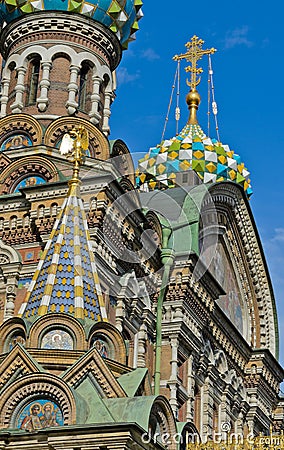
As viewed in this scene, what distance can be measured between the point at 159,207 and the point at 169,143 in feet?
16.8

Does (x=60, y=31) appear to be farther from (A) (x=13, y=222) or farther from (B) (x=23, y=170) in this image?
(A) (x=13, y=222)

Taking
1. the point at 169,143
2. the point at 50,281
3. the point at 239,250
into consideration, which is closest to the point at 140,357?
the point at 50,281

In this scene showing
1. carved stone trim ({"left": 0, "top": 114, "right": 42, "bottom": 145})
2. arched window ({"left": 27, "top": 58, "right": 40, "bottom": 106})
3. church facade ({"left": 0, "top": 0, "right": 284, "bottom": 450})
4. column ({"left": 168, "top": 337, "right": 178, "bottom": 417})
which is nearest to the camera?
church facade ({"left": 0, "top": 0, "right": 284, "bottom": 450})

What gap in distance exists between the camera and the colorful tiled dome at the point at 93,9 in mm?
14258

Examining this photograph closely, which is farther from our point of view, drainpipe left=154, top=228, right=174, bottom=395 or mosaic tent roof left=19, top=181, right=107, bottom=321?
drainpipe left=154, top=228, right=174, bottom=395

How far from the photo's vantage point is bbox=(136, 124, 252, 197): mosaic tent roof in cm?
1856

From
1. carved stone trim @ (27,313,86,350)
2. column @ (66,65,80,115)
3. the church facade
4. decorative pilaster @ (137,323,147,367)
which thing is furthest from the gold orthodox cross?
carved stone trim @ (27,313,86,350)

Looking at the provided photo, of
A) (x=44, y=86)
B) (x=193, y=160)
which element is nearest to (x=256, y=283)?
(x=193, y=160)

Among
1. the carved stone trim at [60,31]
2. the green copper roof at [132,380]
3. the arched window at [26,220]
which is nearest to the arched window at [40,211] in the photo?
the arched window at [26,220]

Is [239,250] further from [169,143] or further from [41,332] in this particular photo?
[41,332]

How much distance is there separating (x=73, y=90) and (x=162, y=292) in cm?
295

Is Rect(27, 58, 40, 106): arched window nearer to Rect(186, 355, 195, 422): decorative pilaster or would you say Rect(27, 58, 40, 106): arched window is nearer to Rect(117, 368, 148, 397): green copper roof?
Rect(186, 355, 195, 422): decorative pilaster

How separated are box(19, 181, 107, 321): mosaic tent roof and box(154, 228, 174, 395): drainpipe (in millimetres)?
2517

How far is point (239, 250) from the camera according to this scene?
16.5m
